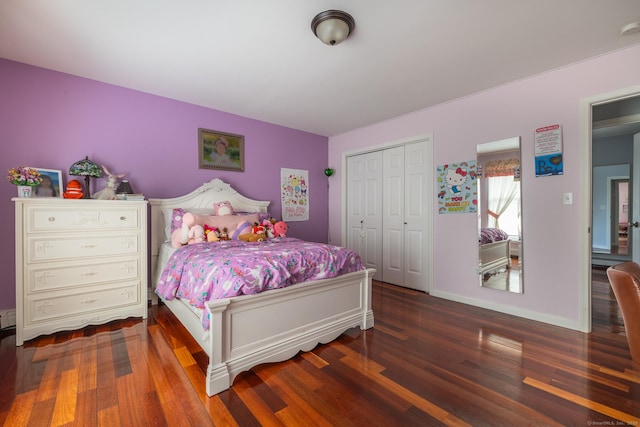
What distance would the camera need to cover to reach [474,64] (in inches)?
99.9

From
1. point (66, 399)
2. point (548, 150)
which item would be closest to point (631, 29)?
point (548, 150)

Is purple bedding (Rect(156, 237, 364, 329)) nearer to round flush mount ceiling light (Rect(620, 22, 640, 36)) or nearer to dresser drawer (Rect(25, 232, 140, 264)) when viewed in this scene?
dresser drawer (Rect(25, 232, 140, 264))

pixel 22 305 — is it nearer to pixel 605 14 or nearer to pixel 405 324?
pixel 405 324

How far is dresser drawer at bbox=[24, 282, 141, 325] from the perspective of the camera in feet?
7.61

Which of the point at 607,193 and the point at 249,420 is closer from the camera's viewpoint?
the point at 249,420

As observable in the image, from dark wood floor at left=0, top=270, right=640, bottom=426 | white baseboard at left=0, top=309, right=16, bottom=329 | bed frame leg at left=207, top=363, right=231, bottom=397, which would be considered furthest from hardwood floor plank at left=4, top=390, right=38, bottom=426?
white baseboard at left=0, top=309, right=16, bottom=329

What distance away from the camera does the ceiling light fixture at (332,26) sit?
→ 6.10 ft

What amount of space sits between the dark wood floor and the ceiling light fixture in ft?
7.63

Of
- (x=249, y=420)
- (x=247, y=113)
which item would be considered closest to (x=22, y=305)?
(x=249, y=420)

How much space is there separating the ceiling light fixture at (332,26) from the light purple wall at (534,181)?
196 centimetres

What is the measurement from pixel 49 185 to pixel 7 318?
1.25 metres

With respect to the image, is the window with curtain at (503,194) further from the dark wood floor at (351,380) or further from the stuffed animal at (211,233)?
the stuffed animal at (211,233)

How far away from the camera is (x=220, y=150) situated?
12.6ft

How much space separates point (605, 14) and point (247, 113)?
354cm
